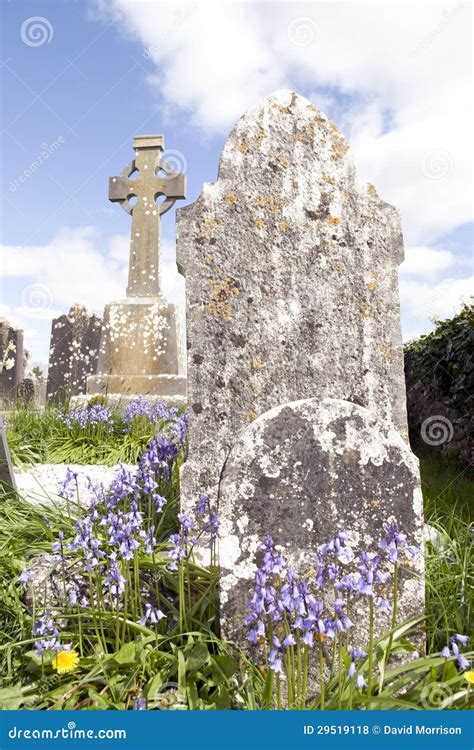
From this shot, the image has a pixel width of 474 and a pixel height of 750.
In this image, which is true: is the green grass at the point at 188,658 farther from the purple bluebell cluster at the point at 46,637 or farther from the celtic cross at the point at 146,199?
the celtic cross at the point at 146,199

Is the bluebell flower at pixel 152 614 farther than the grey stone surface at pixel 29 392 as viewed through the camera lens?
No

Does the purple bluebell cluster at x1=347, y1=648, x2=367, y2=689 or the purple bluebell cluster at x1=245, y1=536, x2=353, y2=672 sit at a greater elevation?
the purple bluebell cluster at x1=245, y1=536, x2=353, y2=672

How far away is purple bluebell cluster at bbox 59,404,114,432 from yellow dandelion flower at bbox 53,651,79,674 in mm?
4458

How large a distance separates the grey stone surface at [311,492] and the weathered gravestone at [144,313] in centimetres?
555

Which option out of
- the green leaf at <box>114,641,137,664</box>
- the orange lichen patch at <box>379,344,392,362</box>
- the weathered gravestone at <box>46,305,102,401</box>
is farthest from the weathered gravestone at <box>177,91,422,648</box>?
the weathered gravestone at <box>46,305,102,401</box>

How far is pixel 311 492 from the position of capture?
234 cm

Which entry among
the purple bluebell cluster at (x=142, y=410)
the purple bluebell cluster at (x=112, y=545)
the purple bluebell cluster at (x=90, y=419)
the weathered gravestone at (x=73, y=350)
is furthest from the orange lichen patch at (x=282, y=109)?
the weathered gravestone at (x=73, y=350)

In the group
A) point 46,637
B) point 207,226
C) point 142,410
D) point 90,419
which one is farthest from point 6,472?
point 142,410

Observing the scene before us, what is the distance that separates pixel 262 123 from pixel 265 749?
2746 mm

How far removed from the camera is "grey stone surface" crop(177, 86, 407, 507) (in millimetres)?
2887

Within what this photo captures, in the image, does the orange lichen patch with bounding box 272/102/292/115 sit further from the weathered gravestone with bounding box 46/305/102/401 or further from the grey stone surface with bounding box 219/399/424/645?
the weathered gravestone with bounding box 46/305/102/401

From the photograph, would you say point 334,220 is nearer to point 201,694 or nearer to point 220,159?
point 220,159

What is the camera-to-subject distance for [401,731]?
1.77 metres

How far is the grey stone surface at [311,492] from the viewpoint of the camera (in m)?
2.27
